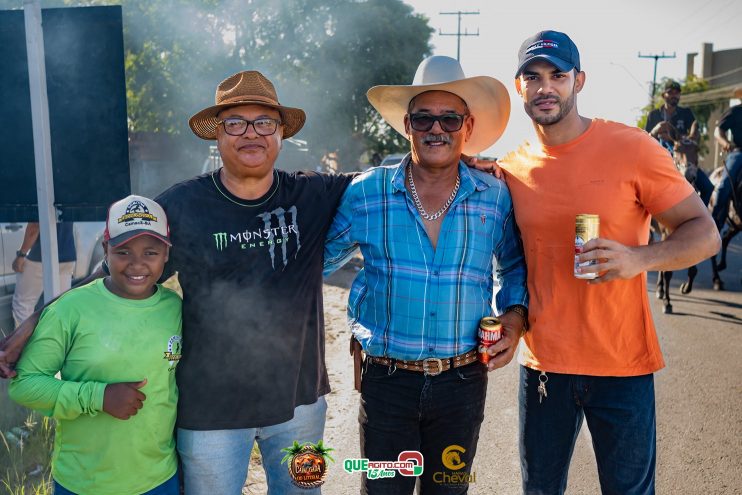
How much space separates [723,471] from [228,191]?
12.1 feet

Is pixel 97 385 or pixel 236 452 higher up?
pixel 97 385

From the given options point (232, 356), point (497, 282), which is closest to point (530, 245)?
point (497, 282)

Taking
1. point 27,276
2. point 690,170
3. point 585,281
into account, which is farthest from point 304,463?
point 690,170

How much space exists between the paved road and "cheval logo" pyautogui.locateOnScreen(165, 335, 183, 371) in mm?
1942

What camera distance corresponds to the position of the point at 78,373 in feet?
8.16

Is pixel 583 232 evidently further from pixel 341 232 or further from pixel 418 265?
pixel 341 232

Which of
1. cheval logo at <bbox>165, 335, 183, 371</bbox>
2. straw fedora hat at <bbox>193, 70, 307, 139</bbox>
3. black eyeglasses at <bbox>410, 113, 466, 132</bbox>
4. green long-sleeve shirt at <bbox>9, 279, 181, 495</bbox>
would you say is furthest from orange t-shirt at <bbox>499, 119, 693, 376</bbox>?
green long-sleeve shirt at <bbox>9, 279, 181, 495</bbox>

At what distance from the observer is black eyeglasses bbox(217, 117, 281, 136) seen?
9.55 feet

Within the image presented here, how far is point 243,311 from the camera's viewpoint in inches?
108

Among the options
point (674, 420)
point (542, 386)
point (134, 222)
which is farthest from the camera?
point (674, 420)

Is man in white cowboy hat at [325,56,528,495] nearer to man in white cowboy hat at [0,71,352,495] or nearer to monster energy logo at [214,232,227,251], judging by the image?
man in white cowboy hat at [0,71,352,495]

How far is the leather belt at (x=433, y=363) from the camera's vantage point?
9.32ft

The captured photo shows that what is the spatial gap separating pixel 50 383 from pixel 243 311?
0.79 metres

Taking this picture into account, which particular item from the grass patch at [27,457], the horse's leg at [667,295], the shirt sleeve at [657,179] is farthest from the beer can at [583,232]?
the horse's leg at [667,295]
